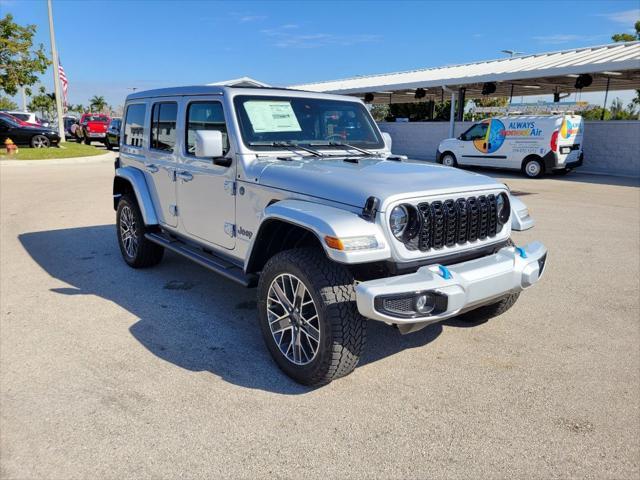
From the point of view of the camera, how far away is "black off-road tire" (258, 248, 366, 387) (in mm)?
3031

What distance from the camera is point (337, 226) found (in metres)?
2.93

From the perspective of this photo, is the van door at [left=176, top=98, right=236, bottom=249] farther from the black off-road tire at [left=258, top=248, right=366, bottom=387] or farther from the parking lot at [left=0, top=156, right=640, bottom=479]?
the black off-road tire at [left=258, top=248, right=366, bottom=387]

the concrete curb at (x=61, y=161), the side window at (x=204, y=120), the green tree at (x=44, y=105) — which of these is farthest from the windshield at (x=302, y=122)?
the green tree at (x=44, y=105)

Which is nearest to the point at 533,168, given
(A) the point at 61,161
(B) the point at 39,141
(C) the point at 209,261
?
(C) the point at 209,261

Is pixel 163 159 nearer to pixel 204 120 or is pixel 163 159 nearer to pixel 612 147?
pixel 204 120

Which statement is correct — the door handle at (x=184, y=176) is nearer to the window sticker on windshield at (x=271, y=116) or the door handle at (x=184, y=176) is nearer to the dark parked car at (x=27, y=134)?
the window sticker on windshield at (x=271, y=116)

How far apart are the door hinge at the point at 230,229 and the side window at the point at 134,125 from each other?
208cm

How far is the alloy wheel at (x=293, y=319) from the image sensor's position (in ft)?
10.8

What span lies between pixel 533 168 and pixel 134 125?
13.9 meters

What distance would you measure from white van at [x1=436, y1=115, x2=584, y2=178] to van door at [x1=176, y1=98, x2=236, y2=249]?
1382 cm

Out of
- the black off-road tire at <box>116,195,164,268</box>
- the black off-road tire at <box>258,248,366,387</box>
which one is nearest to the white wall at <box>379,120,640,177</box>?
the black off-road tire at <box>116,195,164,268</box>

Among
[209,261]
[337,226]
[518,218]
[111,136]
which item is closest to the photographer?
[337,226]

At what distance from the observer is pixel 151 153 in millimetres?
5348

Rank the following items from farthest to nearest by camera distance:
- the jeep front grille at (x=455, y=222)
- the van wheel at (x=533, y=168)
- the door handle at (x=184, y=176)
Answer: the van wheel at (x=533, y=168), the door handle at (x=184, y=176), the jeep front grille at (x=455, y=222)
